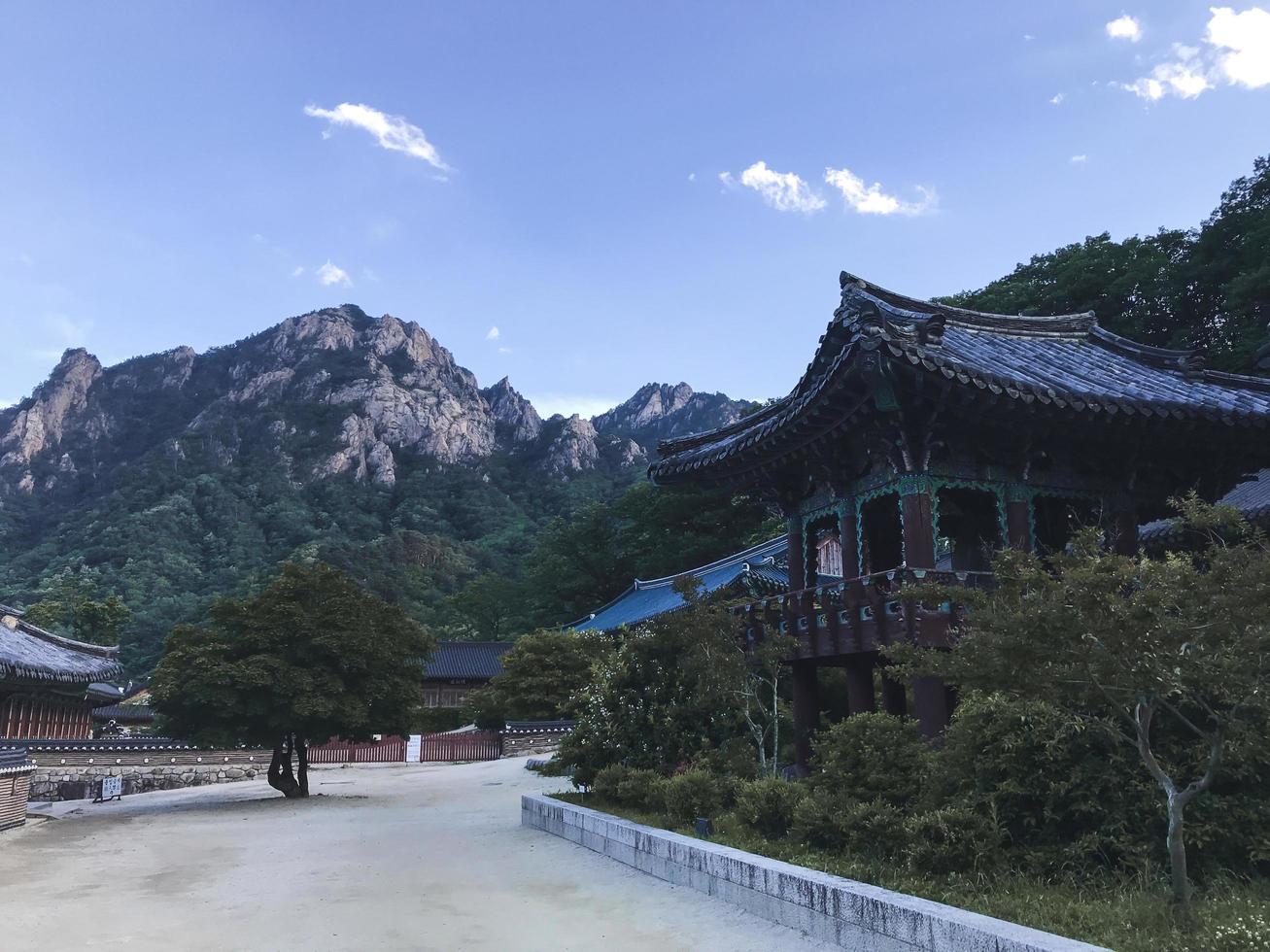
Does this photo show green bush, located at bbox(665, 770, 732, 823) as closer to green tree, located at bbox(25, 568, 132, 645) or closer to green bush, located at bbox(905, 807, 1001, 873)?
green bush, located at bbox(905, 807, 1001, 873)

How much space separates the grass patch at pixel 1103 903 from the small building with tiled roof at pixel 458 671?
4496 cm

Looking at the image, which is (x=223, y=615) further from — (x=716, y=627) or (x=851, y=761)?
(x=851, y=761)

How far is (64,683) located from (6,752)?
745 cm

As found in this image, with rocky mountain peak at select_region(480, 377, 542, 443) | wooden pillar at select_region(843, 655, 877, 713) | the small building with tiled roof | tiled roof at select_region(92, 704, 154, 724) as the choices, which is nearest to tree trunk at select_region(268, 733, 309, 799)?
wooden pillar at select_region(843, 655, 877, 713)

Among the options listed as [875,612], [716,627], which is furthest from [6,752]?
[875,612]

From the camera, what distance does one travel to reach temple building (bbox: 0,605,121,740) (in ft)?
71.5

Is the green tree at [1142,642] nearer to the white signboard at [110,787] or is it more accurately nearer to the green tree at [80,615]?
the white signboard at [110,787]

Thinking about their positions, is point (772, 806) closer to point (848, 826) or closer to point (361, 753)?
point (848, 826)

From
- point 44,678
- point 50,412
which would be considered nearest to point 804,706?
point 44,678

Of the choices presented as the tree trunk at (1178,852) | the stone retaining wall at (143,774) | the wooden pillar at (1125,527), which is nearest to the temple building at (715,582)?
the stone retaining wall at (143,774)

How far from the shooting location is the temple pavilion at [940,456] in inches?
446

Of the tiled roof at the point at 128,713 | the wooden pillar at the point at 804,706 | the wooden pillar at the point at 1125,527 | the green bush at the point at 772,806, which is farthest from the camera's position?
the tiled roof at the point at 128,713

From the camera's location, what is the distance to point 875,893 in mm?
6391

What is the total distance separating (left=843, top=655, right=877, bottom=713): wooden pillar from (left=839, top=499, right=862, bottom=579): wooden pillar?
49.2 inches
